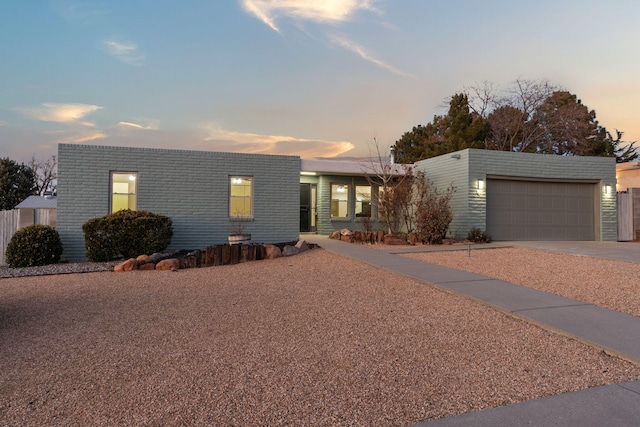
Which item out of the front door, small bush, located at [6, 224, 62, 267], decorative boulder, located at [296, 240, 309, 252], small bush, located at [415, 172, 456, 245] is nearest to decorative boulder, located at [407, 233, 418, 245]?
small bush, located at [415, 172, 456, 245]

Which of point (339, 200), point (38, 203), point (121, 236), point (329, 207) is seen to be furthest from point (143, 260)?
point (38, 203)

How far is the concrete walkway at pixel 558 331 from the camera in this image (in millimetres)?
2562

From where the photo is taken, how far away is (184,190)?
41.5 ft

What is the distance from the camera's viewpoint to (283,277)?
805 centimetres

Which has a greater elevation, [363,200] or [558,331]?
[363,200]

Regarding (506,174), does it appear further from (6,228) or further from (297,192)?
(6,228)

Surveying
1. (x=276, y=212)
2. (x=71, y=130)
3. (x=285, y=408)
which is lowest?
(x=285, y=408)

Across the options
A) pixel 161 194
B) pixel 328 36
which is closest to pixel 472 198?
pixel 328 36

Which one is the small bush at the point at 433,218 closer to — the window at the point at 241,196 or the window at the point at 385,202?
the window at the point at 385,202

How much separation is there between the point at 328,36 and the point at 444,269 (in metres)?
8.55

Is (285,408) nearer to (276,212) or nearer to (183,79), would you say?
(276,212)

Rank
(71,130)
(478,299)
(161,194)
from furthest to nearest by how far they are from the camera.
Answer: (71,130), (161,194), (478,299)

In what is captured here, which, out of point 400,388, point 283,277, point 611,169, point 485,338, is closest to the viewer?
point 400,388

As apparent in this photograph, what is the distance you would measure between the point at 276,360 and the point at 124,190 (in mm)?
10544
